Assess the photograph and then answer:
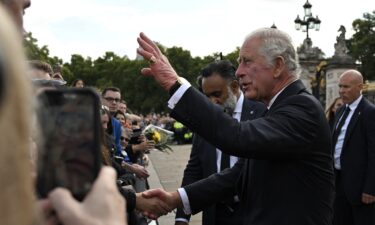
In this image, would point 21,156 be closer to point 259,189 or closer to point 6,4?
point 6,4

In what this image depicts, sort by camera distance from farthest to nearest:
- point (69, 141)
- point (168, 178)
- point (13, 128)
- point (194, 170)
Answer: point (168, 178) < point (194, 170) < point (69, 141) < point (13, 128)

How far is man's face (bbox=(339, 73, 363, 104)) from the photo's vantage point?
7.44 meters

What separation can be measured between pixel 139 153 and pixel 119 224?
7.92m

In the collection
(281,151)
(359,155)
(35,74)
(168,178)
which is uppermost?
(35,74)

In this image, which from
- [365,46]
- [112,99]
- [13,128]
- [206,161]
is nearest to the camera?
[13,128]

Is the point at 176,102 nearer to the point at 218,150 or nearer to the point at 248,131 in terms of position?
the point at 248,131

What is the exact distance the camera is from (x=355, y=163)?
22.4ft

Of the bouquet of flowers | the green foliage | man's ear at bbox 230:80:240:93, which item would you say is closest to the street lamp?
the bouquet of flowers

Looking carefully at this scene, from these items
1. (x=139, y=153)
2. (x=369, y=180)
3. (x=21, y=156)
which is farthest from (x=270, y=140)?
(x=139, y=153)

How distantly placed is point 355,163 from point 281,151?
4141 mm

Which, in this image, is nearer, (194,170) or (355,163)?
(194,170)

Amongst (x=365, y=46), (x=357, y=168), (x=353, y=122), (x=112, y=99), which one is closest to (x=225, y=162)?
(x=357, y=168)

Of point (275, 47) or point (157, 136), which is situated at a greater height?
point (275, 47)

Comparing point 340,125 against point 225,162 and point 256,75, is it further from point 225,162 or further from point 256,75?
point 256,75
